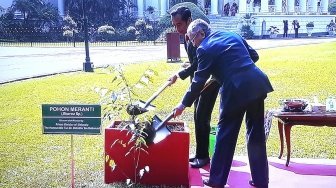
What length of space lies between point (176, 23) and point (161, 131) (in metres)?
1.19

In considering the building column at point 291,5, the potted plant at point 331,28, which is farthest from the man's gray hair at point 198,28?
the building column at point 291,5

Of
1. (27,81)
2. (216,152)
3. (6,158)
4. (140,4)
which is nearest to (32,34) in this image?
(140,4)

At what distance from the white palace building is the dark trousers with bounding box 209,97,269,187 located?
36.7 meters

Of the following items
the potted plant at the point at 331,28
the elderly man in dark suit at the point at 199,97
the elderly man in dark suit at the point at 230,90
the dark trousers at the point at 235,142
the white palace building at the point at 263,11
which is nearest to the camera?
the elderly man in dark suit at the point at 230,90

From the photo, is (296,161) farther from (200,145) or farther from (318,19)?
(318,19)

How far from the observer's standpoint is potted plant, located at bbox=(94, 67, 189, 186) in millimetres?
4688

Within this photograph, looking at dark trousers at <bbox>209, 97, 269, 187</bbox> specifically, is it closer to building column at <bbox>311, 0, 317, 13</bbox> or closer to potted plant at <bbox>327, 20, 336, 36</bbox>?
potted plant at <bbox>327, 20, 336, 36</bbox>

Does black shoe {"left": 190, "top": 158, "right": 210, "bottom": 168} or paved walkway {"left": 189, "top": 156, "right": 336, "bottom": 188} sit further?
black shoe {"left": 190, "top": 158, "right": 210, "bottom": 168}

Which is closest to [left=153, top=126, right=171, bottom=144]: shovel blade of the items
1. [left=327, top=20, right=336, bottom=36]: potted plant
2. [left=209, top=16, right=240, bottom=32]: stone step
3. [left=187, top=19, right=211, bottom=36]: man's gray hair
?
[left=187, top=19, right=211, bottom=36]: man's gray hair

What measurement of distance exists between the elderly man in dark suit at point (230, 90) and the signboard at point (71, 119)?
79cm

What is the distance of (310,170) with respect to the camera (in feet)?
17.8

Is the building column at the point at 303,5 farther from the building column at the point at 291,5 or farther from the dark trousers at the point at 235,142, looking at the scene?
the dark trousers at the point at 235,142

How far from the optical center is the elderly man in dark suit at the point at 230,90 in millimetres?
4293

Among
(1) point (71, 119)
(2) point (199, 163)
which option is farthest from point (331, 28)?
(1) point (71, 119)
